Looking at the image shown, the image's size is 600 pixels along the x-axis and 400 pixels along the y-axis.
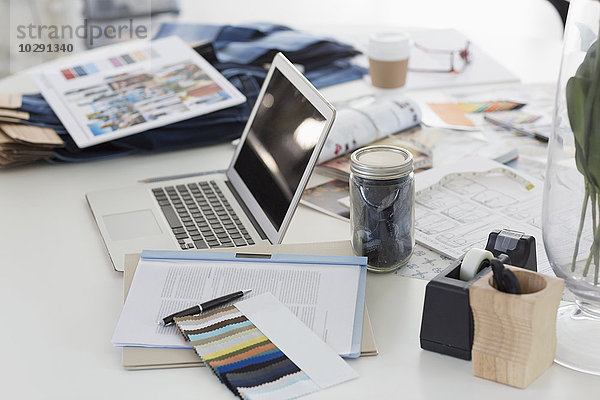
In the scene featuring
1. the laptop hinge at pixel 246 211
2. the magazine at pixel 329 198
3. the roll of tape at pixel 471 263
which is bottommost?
the laptop hinge at pixel 246 211

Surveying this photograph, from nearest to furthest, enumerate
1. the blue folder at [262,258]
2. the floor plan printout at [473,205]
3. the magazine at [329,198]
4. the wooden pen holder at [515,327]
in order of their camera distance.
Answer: the wooden pen holder at [515,327], the blue folder at [262,258], the floor plan printout at [473,205], the magazine at [329,198]

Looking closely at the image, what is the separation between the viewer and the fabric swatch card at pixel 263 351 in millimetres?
774

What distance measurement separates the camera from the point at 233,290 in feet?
3.02

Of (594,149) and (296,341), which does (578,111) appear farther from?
(296,341)

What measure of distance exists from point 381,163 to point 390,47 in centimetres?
60

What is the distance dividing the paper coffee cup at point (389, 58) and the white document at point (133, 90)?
11.5 inches

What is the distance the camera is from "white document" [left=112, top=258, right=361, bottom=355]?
0.85m

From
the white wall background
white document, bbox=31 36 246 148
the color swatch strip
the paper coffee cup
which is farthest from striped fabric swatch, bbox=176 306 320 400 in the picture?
the white wall background

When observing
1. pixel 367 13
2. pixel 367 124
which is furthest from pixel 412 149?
pixel 367 13

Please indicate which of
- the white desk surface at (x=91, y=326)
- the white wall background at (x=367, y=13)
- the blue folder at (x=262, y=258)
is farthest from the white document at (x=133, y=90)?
the white wall background at (x=367, y=13)

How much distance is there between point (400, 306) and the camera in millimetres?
920

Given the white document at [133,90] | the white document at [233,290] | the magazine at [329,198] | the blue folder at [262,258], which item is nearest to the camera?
the white document at [233,290]

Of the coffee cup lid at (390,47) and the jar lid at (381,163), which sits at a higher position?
the coffee cup lid at (390,47)

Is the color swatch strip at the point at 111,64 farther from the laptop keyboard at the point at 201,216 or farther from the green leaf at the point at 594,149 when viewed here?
the green leaf at the point at 594,149
